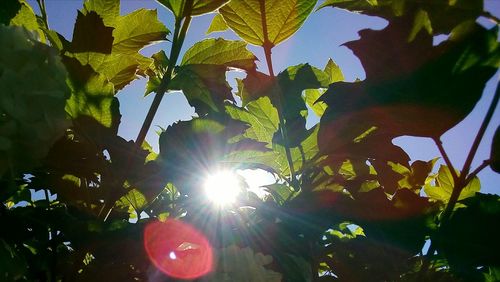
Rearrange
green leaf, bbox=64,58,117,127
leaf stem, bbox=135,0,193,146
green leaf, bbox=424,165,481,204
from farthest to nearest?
green leaf, bbox=424,165,481,204 < leaf stem, bbox=135,0,193,146 < green leaf, bbox=64,58,117,127

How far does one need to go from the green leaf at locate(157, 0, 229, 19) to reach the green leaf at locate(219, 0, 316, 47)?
96 millimetres

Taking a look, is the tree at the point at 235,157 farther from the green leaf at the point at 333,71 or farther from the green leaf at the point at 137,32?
the green leaf at the point at 333,71

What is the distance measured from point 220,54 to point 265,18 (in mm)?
160

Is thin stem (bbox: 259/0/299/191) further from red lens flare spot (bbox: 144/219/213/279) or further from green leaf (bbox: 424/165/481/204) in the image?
green leaf (bbox: 424/165/481/204)

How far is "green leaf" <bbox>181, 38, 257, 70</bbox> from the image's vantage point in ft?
4.31

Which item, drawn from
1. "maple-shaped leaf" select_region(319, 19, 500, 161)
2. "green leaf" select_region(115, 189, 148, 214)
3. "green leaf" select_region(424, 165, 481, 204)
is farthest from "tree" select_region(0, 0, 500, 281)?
"green leaf" select_region(424, 165, 481, 204)

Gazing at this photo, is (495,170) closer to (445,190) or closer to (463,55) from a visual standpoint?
(463,55)

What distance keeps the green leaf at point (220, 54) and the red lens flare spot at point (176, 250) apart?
0.47 meters

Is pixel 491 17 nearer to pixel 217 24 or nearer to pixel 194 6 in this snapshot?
pixel 194 6

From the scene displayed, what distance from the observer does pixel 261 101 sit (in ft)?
4.80

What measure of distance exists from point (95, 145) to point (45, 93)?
325 mm

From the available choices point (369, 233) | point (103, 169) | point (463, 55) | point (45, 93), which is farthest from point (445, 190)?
point (45, 93)

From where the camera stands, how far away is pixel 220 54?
1.32 meters

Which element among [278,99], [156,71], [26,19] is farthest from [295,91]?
[26,19]
